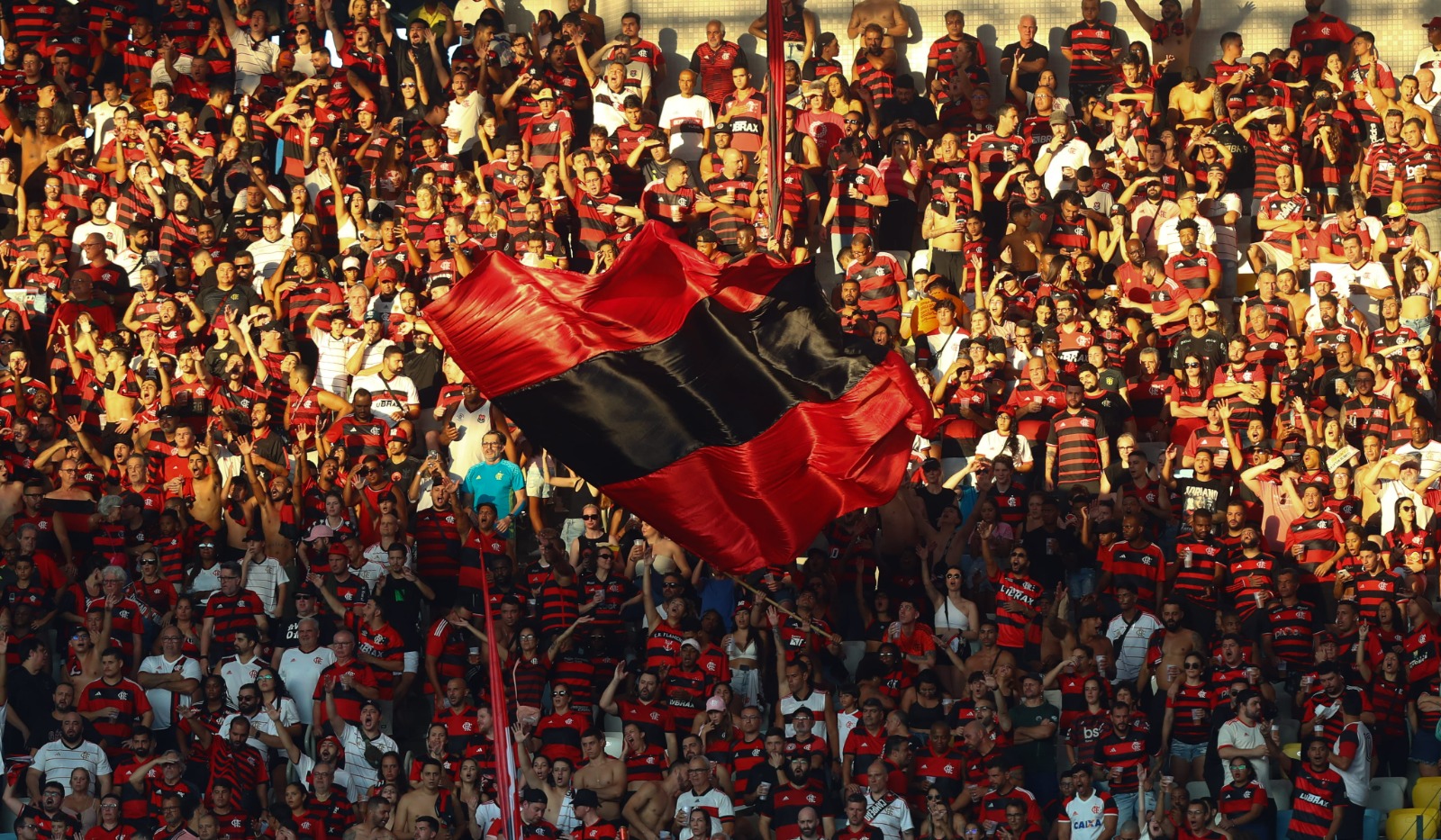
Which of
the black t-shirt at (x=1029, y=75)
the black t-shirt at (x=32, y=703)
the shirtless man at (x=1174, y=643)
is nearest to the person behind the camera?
the shirtless man at (x=1174, y=643)

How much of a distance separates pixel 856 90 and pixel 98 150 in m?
6.90

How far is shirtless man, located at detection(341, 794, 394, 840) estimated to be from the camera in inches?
717

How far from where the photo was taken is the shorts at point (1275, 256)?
73.3ft

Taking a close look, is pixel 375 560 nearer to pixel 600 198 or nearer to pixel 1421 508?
pixel 600 198

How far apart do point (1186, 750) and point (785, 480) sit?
12.3 feet

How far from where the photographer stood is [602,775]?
18422 millimetres

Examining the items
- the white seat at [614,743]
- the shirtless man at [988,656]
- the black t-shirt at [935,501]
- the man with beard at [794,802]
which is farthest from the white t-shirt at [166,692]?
the shirtless man at [988,656]

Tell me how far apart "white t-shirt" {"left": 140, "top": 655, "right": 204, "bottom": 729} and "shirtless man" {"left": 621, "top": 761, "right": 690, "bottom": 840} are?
3405mm

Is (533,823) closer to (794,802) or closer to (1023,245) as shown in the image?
(794,802)

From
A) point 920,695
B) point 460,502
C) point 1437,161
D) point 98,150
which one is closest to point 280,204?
point 98,150

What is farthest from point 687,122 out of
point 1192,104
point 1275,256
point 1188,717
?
point 1188,717

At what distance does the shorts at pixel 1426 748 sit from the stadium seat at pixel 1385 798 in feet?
0.94

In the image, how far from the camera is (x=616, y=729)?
63.0 feet

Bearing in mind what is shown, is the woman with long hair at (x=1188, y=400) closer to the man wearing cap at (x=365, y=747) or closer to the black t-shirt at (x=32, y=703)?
the man wearing cap at (x=365, y=747)
